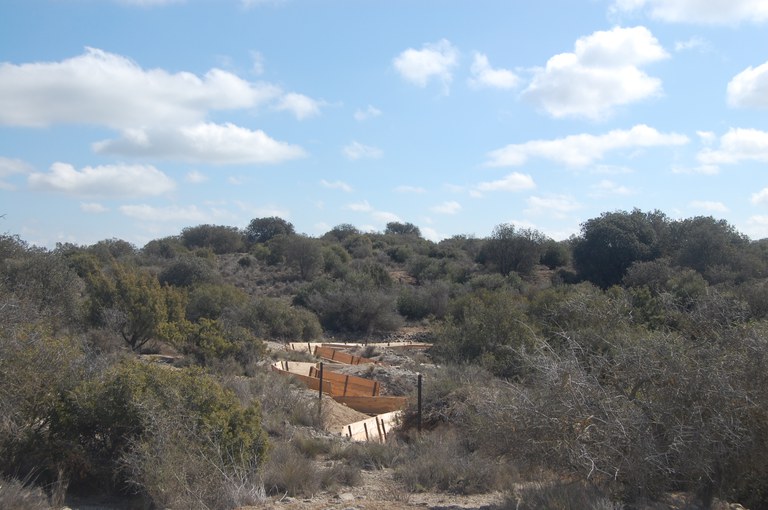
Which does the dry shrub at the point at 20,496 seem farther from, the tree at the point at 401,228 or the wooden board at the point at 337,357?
the tree at the point at 401,228

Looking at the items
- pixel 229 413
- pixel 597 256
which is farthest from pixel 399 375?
pixel 597 256

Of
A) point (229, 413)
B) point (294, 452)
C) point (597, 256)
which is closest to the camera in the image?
point (229, 413)

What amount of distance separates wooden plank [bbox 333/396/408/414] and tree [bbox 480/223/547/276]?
36.0m

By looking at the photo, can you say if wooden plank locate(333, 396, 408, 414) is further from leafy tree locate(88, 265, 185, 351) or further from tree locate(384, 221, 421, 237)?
tree locate(384, 221, 421, 237)

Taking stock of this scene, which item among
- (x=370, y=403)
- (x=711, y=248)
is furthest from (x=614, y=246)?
(x=370, y=403)

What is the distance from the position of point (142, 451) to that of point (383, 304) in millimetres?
28790

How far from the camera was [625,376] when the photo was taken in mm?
9008

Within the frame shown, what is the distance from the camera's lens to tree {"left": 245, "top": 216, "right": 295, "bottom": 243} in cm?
7531

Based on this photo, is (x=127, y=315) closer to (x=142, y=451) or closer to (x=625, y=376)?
(x=142, y=451)

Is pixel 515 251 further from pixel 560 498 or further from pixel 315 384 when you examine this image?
pixel 560 498

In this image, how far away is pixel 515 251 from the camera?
53.7 metres

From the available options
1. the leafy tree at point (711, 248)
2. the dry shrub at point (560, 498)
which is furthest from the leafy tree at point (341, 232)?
the dry shrub at point (560, 498)

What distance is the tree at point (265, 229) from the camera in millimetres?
75312

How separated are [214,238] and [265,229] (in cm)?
957
